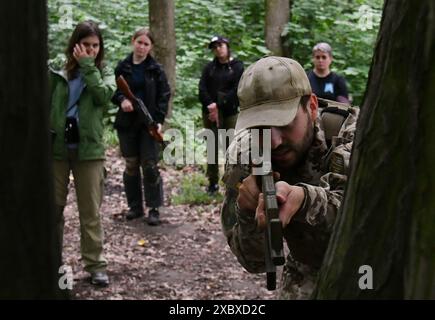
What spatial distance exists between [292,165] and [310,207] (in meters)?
0.46

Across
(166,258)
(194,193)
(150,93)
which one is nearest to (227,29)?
(194,193)

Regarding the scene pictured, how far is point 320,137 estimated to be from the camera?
120 inches

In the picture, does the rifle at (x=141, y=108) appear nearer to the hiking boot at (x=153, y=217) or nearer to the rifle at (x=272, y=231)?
the hiking boot at (x=153, y=217)

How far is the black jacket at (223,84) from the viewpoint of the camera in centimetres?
876

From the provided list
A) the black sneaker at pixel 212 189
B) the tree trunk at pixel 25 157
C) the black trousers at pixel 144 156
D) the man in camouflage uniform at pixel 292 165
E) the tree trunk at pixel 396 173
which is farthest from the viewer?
the black sneaker at pixel 212 189

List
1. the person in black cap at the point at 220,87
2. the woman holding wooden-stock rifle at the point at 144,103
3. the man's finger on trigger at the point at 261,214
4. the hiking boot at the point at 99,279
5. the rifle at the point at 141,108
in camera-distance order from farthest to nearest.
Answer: the person in black cap at the point at 220,87
the woman holding wooden-stock rifle at the point at 144,103
the rifle at the point at 141,108
the hiking boot at the point at 99,279
the man's finger on trigger at the point at 261,214

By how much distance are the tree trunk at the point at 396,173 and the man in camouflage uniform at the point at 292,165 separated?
0.68 metres

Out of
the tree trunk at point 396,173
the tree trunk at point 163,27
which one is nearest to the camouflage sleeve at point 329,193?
the tree trunk at point 396,173

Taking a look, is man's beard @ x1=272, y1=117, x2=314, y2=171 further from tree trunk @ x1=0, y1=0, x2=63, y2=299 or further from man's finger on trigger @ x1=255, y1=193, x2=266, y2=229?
tree trunk @ x1=0, y1=0, x2=63, y2=299

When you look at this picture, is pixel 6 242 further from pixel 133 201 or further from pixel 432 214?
pixel 133 201

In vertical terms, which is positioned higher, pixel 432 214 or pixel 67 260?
pixel 432 214

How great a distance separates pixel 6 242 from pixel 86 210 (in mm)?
4460

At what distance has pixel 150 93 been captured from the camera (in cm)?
758
